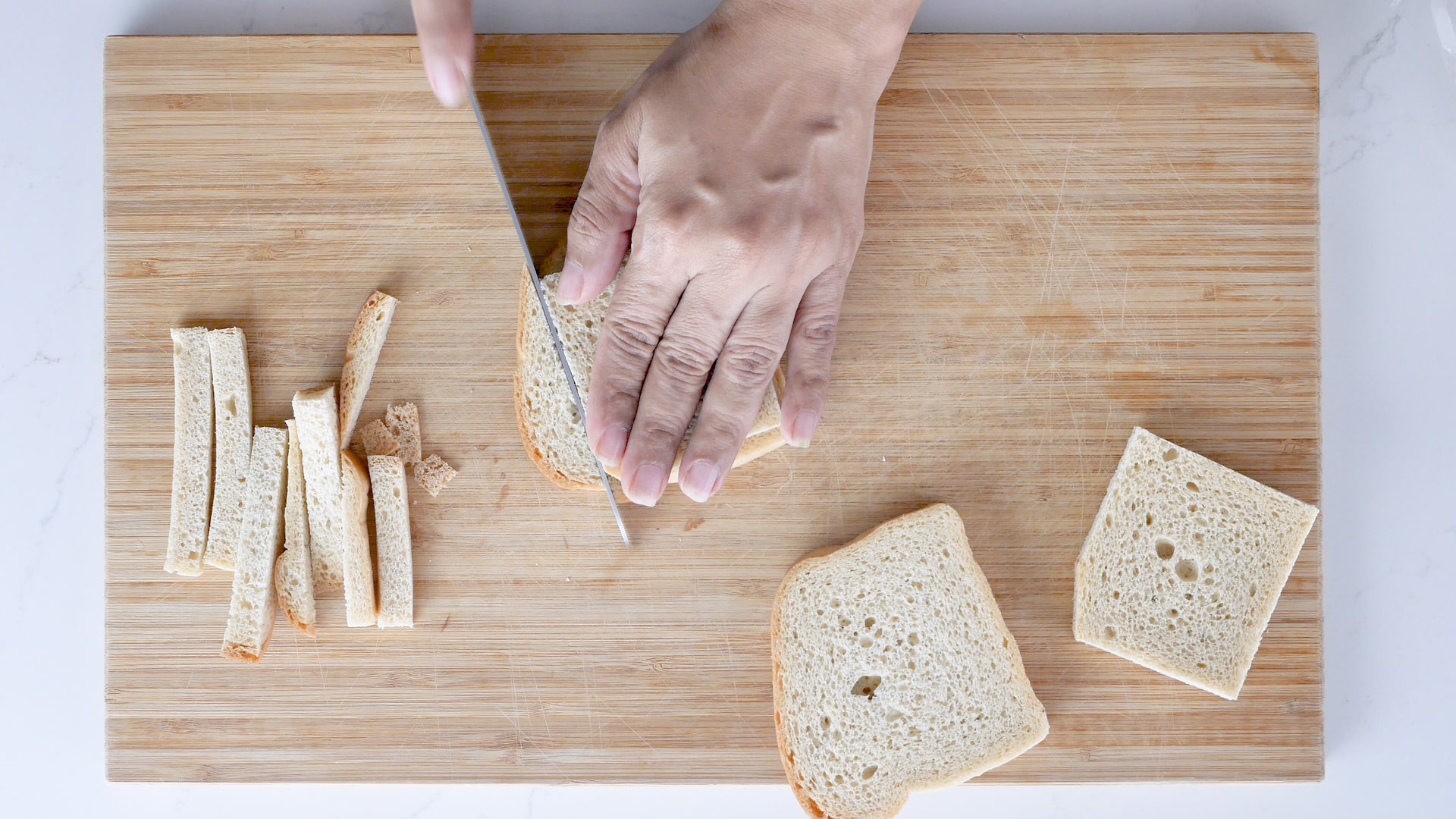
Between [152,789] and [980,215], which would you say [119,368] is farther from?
[980,215]

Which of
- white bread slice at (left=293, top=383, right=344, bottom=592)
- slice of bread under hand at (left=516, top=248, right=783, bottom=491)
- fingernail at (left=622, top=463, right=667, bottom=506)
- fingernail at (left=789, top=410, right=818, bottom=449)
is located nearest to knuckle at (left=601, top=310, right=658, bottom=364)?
slice of bread under hand at (left=516, top=248, right=783, bottom=491)

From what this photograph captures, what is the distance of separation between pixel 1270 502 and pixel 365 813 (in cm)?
213

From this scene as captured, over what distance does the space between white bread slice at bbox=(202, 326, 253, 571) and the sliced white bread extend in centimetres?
38

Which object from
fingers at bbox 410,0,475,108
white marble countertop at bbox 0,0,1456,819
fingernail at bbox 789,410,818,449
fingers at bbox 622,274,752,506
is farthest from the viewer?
white marble countertop at bbox 0,0,1456,819

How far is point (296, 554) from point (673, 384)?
36.0 inches

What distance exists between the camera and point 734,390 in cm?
183

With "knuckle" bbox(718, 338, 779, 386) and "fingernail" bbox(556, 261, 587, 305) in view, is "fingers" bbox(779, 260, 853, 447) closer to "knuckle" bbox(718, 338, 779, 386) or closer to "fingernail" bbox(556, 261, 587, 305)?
"knuckle" bbox(718, 338, 779, 386)

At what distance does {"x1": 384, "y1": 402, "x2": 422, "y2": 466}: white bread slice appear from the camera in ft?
6.68
